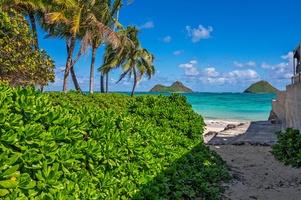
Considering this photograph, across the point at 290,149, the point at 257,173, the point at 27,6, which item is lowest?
the point at 257,173

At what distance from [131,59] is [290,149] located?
33786 mm

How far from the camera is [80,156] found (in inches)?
96.0

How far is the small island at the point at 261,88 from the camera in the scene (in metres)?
153

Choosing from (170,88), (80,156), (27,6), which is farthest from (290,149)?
(170,88)

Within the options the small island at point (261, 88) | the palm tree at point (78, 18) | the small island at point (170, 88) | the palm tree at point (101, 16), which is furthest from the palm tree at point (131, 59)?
the small island at point (261, 88)

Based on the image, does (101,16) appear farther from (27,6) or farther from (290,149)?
(290,149)

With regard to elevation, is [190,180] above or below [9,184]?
below

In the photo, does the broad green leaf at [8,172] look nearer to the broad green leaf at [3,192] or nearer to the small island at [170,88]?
the broad green leaf at [3,192]

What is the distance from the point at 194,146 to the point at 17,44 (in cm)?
1069

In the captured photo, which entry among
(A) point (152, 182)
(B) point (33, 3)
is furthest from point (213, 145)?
(B) point (33, 3)

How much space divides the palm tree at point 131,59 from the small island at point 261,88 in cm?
12538

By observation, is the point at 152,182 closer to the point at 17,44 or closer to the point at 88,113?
the point at 88,113

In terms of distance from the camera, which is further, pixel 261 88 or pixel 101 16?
pixel 261 88

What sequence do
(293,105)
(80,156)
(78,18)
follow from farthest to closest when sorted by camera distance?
1. (78,18)
2. (293,105)
3. (80,156)
